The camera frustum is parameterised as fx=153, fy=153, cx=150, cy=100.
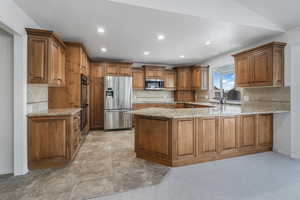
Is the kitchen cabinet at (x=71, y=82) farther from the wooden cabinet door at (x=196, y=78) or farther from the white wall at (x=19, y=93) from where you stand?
the wooden cabinet door at (x=196, y=78)

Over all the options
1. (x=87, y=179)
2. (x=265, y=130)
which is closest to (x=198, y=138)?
(x=265, y=130)

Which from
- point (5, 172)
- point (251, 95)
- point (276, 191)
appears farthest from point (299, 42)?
point (5, 172)

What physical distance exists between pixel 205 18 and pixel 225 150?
2.39 meters

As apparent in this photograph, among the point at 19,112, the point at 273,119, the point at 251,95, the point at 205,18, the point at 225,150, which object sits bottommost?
the point at 225,150

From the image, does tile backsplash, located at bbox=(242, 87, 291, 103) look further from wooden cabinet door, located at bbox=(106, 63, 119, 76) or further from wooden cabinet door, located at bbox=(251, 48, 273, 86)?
wooden cabinet door, located at bbox=(106, 63, 119, 76)

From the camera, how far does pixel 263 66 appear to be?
123 inches

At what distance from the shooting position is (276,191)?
1.90 m

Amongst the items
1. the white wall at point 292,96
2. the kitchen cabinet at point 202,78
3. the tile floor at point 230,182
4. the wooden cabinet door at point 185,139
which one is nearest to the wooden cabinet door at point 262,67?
the white wall at point 292,96

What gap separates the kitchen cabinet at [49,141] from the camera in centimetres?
244

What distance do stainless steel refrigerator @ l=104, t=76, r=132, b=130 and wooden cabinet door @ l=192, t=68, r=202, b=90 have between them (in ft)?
8.43

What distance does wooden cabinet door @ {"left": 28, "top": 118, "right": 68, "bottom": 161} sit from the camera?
245 centimetres

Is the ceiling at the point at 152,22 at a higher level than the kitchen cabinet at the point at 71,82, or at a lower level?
higher

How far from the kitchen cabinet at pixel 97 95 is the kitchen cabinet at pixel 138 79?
1.16m

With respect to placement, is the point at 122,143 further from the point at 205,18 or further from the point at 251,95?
the point at 251,95
